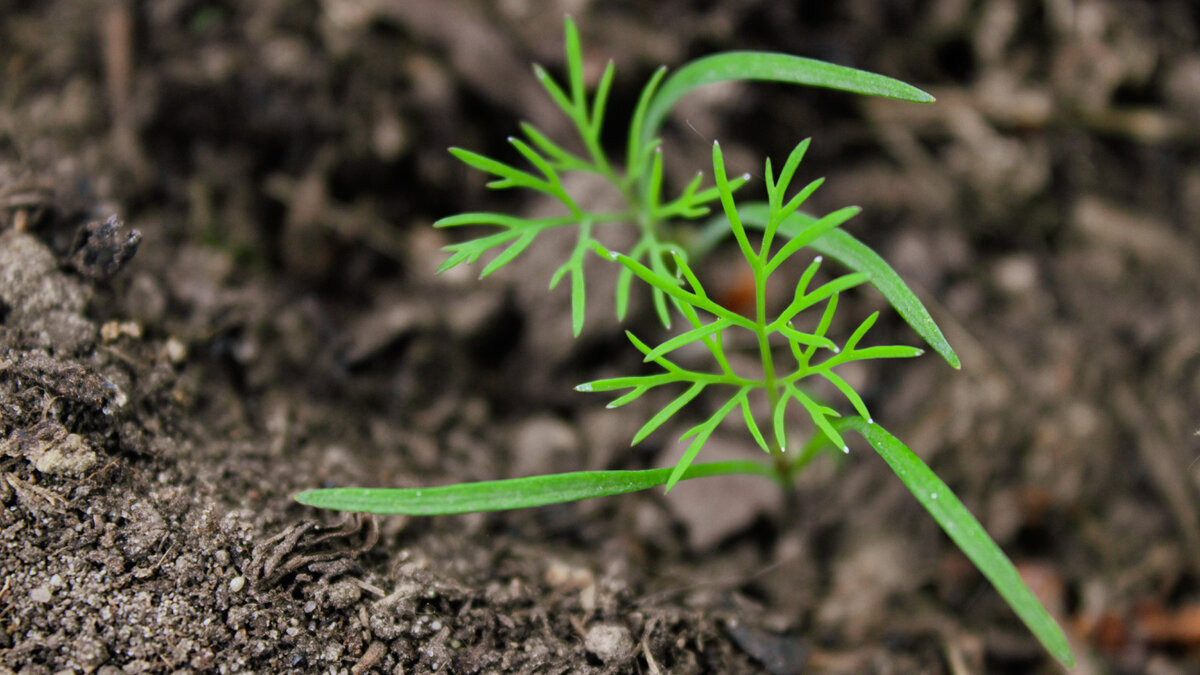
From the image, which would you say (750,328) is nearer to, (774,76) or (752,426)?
(752,426)

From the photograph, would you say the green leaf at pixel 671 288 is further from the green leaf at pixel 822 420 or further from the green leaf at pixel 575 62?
the green leaf at pixel 575 62

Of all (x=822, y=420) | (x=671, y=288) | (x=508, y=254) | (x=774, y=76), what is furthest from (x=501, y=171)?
(x=822, y=420)

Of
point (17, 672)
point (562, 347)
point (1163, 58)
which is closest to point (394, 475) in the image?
point (562, 347)

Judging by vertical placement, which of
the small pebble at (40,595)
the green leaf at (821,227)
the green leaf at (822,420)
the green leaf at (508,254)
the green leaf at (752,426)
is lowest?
the small pebble at (40,595)

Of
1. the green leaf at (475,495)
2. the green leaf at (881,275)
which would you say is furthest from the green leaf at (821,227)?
the green leaf at (475,495)

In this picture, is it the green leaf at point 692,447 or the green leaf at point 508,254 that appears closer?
the green leaf at point 692,447

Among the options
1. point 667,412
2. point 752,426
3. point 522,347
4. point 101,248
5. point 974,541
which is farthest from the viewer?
point 522,347

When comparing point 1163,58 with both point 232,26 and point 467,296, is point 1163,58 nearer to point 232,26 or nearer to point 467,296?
point 467,296
